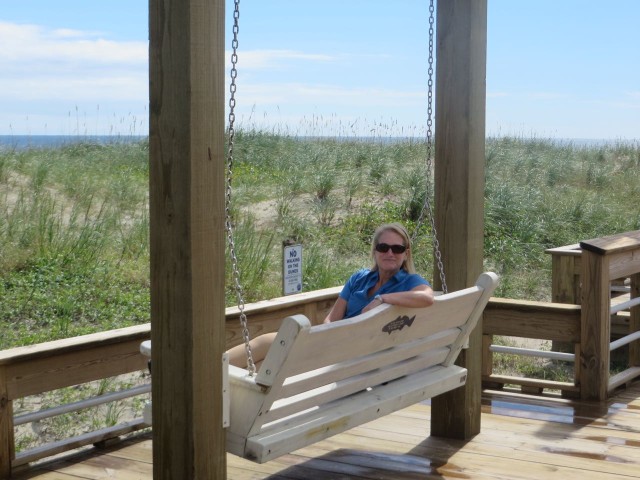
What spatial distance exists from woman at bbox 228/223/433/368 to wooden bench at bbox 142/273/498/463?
22 cm

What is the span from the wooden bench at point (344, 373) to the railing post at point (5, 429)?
46.9 inches

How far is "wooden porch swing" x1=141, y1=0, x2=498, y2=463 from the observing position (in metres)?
3.28

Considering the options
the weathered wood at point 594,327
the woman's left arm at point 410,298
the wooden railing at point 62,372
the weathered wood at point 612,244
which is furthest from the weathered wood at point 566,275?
the woman's left arm at point 410,298

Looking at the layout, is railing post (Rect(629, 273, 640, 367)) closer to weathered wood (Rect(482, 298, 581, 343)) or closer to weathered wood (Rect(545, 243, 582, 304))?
weathered wood (Rect(482, 298, 581, 343))

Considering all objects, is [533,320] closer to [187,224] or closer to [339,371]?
[339,371]

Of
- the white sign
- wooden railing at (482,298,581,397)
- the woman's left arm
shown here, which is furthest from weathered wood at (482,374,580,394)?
the woman's left arm

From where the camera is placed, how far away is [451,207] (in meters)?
4.77

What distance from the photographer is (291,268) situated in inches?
210

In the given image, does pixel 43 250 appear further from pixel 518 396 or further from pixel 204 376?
Answer: pixel 204 376

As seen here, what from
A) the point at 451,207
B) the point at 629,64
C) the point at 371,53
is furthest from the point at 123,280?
the point at 629,64

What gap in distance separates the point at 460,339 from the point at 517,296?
628 cm

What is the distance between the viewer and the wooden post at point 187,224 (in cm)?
316

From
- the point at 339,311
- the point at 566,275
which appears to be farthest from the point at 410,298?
the point at 566,275

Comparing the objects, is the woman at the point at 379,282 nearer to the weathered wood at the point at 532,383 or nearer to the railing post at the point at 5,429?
the railing post at the point at 5,429
